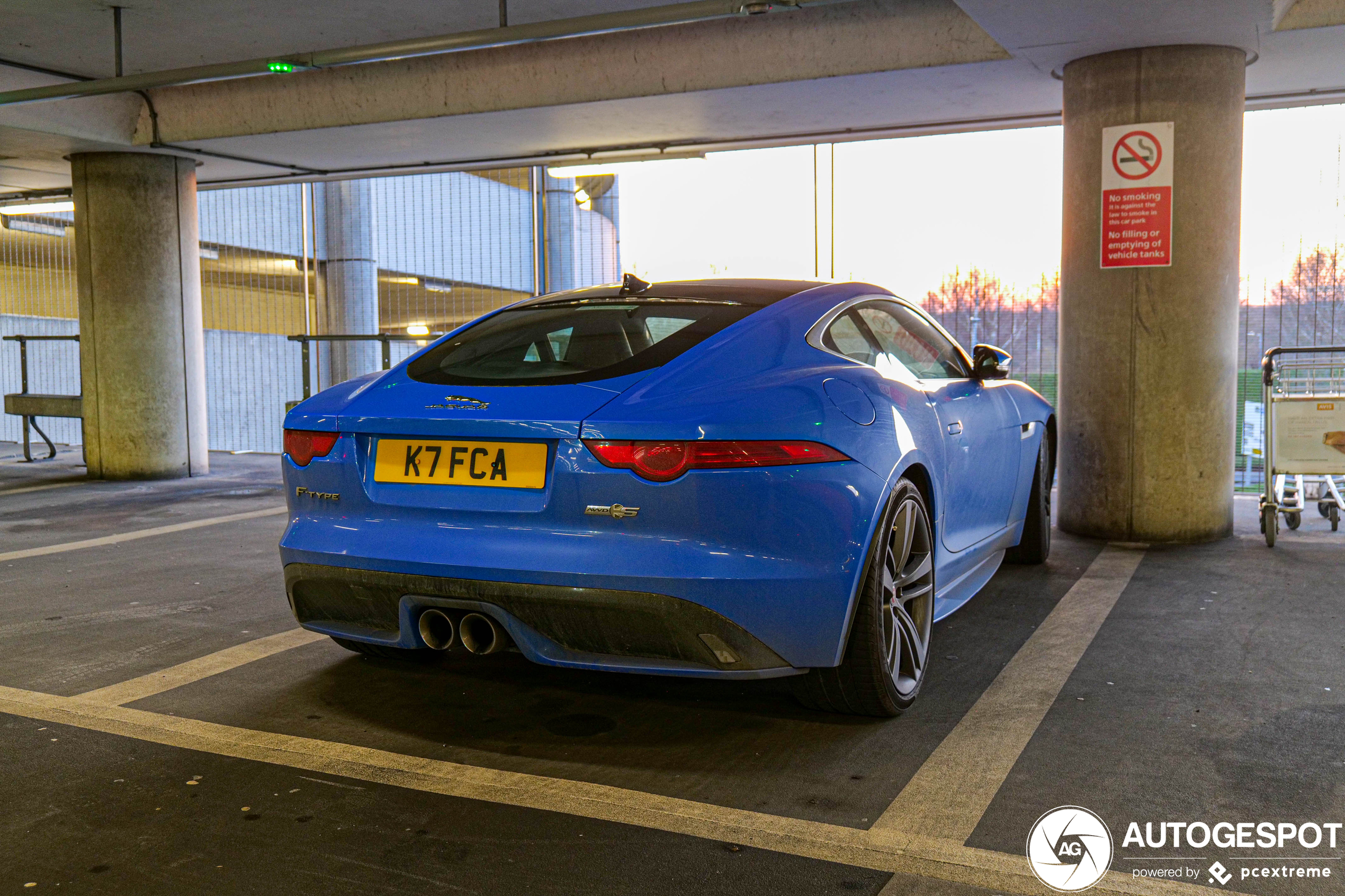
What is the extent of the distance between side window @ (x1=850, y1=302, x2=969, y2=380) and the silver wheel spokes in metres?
0.63

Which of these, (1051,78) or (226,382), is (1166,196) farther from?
(226,382)

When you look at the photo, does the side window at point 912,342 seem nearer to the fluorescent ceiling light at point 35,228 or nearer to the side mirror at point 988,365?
the side mirror at point 988,365

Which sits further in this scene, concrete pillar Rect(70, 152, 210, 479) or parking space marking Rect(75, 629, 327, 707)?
concrete pillar Rect(70, 152, 210, 479)

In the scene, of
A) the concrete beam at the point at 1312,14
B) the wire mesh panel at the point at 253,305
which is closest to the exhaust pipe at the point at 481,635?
the concrete beam at the point at 1312,14

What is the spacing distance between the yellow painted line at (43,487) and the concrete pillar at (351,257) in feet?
22.5

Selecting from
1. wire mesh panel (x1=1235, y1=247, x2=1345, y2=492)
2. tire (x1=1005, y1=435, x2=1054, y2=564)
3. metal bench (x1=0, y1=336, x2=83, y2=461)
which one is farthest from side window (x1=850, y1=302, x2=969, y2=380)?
metal bench (x1=0, y1=336, x2=83, y2=461)

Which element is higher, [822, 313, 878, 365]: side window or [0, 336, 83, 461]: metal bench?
[822, 313, 878, 365]: side window

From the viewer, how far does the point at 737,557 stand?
2822 mm

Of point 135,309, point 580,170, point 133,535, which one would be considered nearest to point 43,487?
point 135,309

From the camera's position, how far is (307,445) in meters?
3.29

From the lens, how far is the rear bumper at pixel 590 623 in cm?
282

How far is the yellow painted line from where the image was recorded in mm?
9812

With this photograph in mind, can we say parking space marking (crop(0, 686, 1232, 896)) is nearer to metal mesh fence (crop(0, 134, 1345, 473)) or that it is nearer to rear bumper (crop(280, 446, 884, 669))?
rear bumper (crop(280, 446, 884, 669))

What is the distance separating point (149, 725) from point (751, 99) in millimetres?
6531
